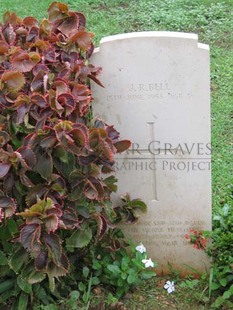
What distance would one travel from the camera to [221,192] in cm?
434

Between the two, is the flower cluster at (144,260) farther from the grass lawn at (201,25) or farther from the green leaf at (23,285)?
the grass lawn at (201,25)

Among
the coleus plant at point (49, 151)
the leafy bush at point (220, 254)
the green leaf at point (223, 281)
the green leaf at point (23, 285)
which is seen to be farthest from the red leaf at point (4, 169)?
the green leaf at point (223, 281)

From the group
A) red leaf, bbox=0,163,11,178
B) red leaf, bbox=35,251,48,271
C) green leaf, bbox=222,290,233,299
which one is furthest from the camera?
green leaf, bbox=222,290,233,299

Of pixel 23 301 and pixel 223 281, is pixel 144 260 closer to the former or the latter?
pixel 223 281

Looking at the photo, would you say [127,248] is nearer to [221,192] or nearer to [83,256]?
[83,256]

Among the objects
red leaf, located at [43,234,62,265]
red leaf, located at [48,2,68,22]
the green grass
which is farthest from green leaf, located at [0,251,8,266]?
the green grass

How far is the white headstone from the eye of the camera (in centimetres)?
323

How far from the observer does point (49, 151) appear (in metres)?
2.84

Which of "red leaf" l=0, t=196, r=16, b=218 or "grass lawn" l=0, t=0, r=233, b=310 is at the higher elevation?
"grass lawn" l=0, t=0, r=233, b=310

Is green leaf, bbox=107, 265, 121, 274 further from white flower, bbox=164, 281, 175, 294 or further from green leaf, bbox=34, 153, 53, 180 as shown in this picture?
green leaf, bbox=34, 153, 53, 180

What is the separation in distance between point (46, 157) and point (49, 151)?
0.10 feet

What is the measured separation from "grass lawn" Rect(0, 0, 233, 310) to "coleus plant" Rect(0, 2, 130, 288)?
4.46ft

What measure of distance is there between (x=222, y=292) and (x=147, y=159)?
0.76m

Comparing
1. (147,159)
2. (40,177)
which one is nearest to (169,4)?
(147,159)
